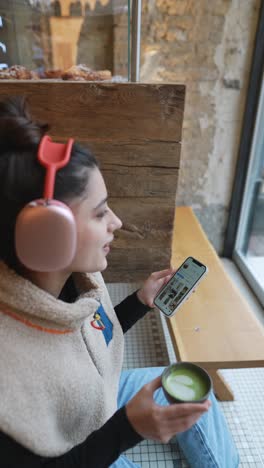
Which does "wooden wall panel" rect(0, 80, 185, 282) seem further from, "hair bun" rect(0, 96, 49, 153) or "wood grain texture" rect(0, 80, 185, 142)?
"hair bun" rect(0, 96, 49, 153)

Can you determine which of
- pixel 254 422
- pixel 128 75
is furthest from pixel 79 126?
pixel 254 422

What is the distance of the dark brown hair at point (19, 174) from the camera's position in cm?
52

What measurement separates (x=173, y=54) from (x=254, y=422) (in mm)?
1827

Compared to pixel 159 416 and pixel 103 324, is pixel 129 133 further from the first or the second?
pixel 159 416

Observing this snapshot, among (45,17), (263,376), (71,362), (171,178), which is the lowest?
(263,376)

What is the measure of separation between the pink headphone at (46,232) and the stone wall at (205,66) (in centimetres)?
162

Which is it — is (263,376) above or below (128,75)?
below

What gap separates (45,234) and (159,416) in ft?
1.15

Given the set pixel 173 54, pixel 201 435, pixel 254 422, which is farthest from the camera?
pixel 173 54

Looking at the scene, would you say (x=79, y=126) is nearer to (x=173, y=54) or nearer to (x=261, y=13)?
(x=173, y=54)

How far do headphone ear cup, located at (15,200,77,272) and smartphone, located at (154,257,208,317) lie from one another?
456 millimetres

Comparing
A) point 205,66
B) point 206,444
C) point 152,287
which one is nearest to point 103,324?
point 152,287

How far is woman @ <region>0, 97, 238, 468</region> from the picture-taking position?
53cm

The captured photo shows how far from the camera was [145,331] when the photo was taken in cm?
170
